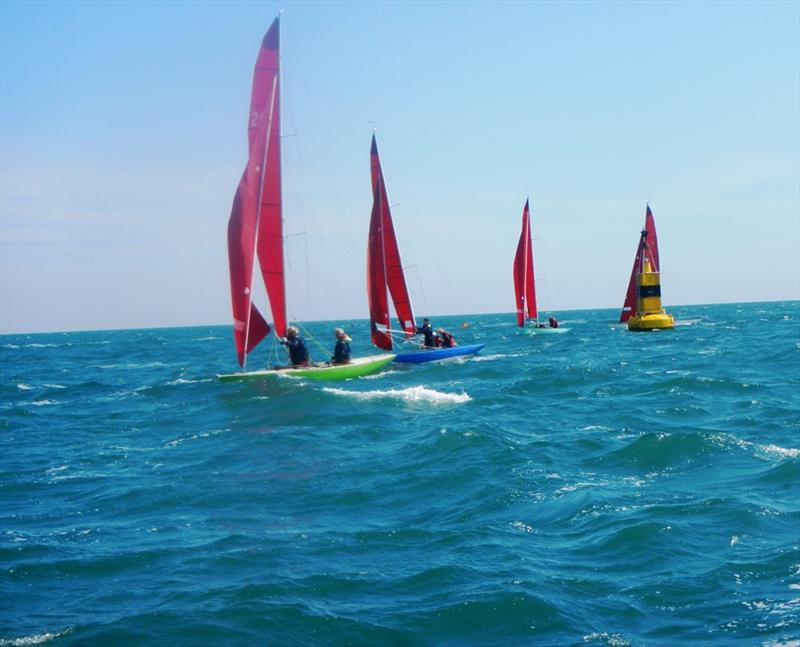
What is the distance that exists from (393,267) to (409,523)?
28.9 metres

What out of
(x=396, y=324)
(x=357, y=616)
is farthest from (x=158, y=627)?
(x=396, y=324)

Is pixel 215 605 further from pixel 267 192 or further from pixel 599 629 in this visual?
pixel 267 192

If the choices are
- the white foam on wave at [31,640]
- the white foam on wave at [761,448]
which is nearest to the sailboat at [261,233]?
the white foam on wave at [761,448]

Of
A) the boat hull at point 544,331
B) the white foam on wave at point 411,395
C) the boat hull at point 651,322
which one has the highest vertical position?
the boat hull at point 651,322

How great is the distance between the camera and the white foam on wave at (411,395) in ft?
84.6

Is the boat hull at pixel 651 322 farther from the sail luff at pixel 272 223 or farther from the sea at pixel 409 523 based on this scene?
the sail luff at pixel 272 223

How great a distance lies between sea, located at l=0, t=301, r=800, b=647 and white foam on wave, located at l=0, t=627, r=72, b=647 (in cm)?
5

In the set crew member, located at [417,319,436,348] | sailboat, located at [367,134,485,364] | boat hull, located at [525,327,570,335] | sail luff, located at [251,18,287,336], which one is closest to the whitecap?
sail luff, located at [251,18,287,336]

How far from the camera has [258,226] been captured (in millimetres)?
30266

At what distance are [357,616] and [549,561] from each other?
2782mm

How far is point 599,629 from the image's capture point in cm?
838

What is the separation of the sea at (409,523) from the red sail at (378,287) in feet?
45.3

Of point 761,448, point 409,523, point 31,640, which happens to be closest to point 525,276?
point 761,448

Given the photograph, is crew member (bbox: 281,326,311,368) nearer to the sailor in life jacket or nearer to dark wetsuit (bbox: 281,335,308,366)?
dark wetsuit (bbox: 281,335,308,366)
